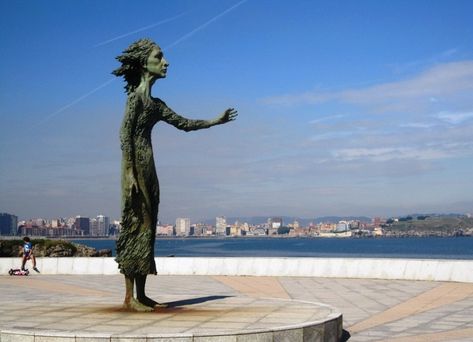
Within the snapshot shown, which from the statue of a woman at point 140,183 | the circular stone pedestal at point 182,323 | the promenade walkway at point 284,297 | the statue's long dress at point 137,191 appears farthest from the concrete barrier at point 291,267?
the statue's long dress at point 137,191

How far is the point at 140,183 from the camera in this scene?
9.68 meters

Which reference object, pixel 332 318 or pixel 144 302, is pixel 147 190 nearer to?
pixel 144 302

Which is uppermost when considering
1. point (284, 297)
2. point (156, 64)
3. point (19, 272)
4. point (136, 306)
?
point (156, 64)

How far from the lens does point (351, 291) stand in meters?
14.7

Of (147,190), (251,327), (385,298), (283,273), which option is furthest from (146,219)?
(283,273)

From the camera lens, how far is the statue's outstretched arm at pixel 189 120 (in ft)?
32.9

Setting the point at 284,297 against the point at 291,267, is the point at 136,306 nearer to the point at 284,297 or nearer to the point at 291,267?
the point at 284,297

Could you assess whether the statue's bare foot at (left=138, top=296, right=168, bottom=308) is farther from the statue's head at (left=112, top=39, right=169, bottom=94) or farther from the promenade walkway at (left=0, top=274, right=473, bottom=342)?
the statue's head at (left=112, top=39, right=169, bottom=94)

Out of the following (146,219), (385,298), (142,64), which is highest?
(142,64)

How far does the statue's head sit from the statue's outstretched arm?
22.1 inches

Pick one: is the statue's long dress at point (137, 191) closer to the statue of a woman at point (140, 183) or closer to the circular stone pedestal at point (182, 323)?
the statue of a woman at point (140, 183)

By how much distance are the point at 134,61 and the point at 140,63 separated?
0.10 metres

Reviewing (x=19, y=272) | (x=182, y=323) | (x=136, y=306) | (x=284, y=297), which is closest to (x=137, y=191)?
(x=136, y=306)

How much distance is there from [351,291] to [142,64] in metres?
7.49
